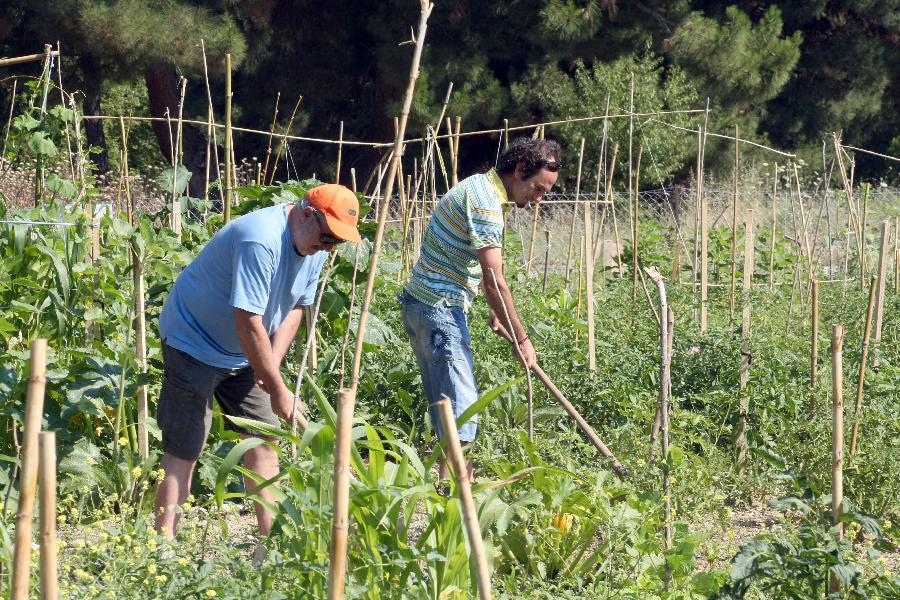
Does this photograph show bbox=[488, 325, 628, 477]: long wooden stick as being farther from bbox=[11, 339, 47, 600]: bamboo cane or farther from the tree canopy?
the tree canopy

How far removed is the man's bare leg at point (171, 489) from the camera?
347 centimetres

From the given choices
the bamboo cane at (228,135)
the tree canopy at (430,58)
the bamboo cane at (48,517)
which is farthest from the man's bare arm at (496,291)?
the tree canopy at (430,58)

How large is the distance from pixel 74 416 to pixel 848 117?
19.5 meters

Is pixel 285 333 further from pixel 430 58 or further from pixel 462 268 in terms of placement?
pixel 430 58

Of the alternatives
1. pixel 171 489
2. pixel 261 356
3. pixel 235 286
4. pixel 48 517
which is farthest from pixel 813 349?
pixel 48 517

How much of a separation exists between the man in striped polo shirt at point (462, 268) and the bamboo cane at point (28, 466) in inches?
79.3

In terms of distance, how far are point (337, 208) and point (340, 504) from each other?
1.27 metres

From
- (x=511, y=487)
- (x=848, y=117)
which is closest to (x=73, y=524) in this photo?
(x=511, y=487)

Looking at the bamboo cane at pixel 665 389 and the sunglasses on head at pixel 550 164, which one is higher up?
the sunglasses on head at pixel 550 164

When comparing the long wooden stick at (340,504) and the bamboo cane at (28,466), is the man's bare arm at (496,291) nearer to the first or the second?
the long wooden stick at (340,504)

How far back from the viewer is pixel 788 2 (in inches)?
762

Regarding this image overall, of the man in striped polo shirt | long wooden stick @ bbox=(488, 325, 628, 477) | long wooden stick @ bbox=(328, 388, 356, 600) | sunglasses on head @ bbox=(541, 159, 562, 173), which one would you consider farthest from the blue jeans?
long wooden stick @ bbox=(328, 388, 356, 600)

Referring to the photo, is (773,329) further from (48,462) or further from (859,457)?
(48,462)

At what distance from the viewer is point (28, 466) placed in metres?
2.02
